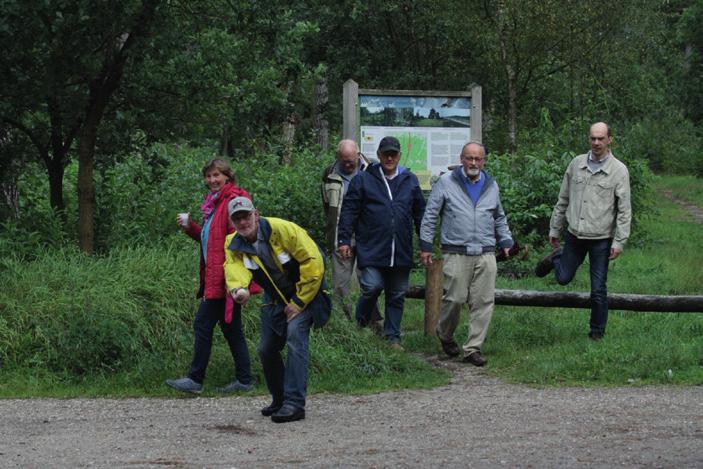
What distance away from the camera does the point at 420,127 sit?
514 inches

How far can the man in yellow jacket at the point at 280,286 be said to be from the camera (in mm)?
7738

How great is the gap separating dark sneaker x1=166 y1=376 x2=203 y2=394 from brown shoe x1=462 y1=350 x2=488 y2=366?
2554mm

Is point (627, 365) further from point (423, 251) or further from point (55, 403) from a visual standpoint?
point (55, 403)

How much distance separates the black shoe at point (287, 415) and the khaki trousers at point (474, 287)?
9.06ft

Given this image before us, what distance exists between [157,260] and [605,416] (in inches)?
192

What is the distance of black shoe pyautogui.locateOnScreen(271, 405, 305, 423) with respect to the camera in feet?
25.9

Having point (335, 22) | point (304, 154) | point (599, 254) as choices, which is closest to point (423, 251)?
point (599, 254)

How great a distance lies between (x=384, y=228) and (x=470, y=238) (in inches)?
31.4

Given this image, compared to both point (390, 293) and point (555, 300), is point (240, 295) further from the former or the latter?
point (555, 300)

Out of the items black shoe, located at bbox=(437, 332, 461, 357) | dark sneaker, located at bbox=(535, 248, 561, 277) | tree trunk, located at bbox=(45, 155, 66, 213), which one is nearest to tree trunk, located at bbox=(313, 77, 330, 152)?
tree trunk, located at bbox=(45, 155, 66, 213)

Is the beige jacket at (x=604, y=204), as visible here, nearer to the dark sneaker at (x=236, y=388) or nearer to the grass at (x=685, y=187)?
the dark sneaker at (x=236, y=388)

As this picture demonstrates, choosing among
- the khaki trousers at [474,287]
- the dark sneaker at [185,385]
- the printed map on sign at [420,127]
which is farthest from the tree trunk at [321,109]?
the dark sneaker at [185,385]

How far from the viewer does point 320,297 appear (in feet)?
26.4

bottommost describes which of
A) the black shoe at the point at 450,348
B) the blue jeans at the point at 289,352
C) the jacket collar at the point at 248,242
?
the black shoe at the point at 450,348
